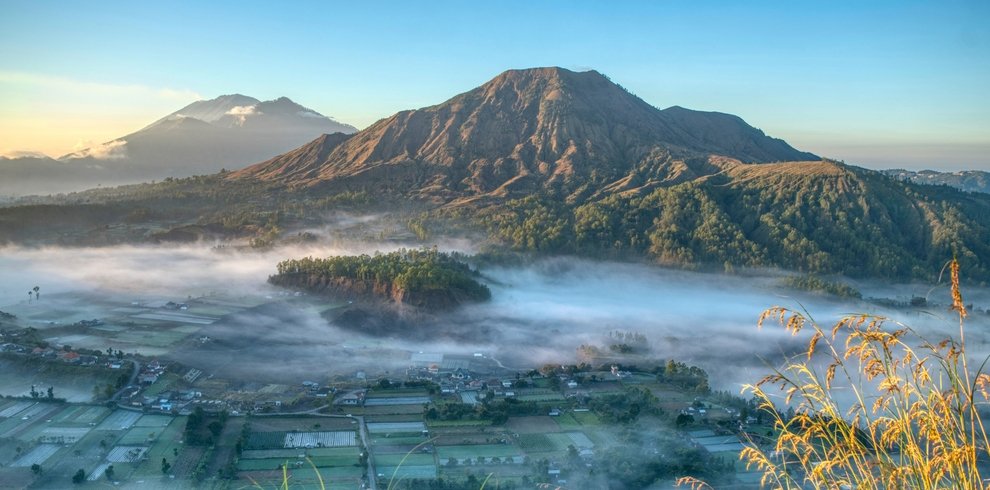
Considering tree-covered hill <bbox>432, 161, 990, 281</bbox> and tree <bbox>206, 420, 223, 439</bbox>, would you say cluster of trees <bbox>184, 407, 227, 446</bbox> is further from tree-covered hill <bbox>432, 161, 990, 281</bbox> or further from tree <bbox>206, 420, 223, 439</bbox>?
tree-covered hill <bbox>432, 161, 990, 281</bbox>

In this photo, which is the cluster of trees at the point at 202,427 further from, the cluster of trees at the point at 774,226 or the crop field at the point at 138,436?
the cluster of trees at the point at 774,226

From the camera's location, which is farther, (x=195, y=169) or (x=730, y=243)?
(x=195, y=169)

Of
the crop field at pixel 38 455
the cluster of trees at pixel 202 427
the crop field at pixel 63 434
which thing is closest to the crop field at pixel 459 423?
the cluster of trees at pixel 202 427

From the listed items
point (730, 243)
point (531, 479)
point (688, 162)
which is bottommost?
point (531, 479)

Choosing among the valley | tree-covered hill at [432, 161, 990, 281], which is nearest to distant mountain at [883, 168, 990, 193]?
tree-covered hill at [432, 161, 990, 281]

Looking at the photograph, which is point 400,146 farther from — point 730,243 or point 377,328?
point 377,328

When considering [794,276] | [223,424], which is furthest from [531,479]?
[794,276]
